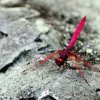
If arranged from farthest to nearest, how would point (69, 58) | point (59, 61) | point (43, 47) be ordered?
point (43, 47) → point (69, 58) → point (59, 61)

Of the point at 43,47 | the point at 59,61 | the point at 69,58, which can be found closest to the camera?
the point at 59,61

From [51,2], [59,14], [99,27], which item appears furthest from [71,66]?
[51,2]

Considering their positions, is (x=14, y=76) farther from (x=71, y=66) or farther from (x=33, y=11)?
(x=33, y=11)

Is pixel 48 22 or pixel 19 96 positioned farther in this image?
pixel 48 22

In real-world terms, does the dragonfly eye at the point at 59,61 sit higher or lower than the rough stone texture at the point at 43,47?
higher

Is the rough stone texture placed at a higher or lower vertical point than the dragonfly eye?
lower

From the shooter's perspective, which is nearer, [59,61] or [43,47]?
[59,61]

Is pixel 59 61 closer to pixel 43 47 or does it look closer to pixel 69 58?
pixel 69 58

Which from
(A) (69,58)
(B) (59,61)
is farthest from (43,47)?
(B) (59,61)
